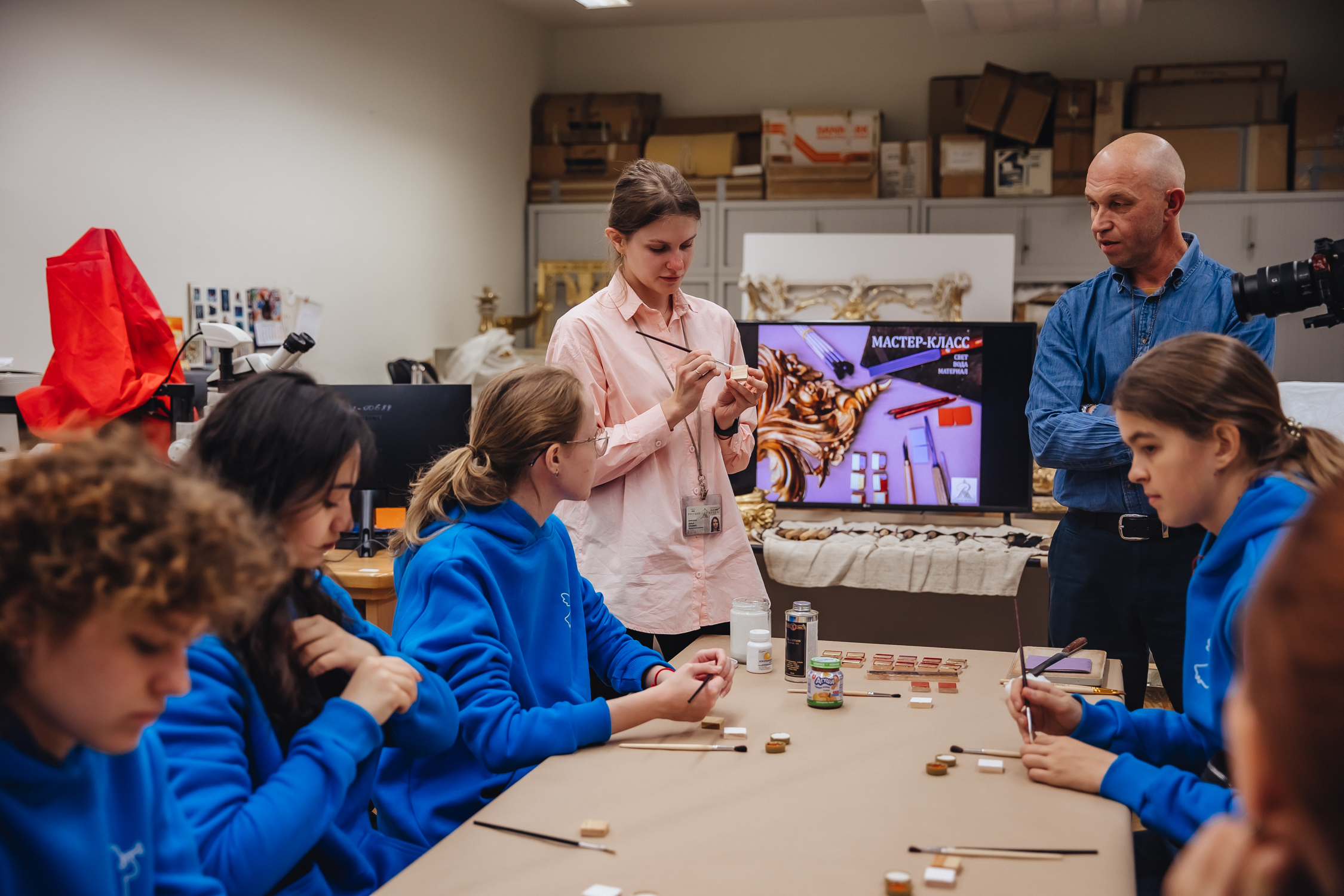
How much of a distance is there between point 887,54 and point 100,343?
531 cm

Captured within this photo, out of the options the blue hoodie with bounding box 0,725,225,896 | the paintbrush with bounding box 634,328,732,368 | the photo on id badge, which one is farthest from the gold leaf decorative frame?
the blue hoodie with bounding box 0,725,225,896

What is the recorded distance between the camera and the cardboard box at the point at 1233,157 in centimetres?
575

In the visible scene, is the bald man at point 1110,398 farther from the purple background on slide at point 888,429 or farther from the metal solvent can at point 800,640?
the purple background on slide at point 888,429

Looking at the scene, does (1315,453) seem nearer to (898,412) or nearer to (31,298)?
(898,412)

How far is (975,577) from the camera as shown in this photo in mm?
3117

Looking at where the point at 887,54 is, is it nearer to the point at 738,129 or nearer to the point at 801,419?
the point at 738,129

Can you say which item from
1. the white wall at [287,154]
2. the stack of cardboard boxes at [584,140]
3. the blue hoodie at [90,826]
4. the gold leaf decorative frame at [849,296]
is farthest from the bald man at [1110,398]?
the stack of cardboard boxes at [584,140]

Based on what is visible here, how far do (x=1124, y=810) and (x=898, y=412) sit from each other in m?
2.16

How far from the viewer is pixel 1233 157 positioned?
228 inches

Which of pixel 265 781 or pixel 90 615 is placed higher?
pixel 90 615

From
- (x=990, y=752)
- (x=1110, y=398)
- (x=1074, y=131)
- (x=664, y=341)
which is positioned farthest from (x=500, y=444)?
(x=1074, y=131)

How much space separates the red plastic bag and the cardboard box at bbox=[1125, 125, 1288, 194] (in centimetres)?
510

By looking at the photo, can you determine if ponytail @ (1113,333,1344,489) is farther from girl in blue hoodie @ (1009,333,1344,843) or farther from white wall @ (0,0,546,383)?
white wall @ (0,0,546,383)

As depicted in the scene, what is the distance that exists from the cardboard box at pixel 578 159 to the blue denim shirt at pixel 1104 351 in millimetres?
4879
